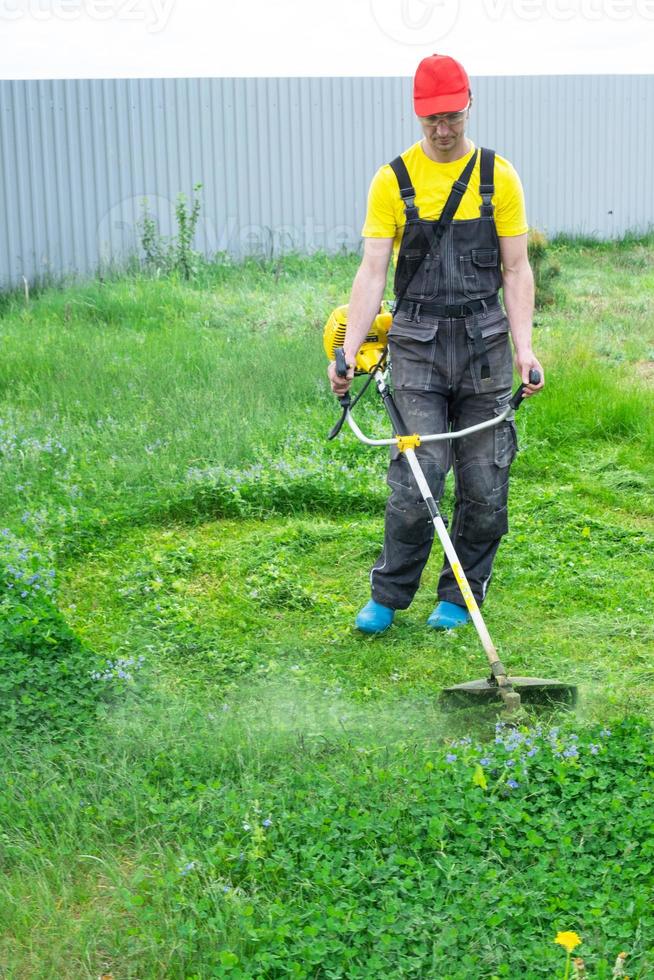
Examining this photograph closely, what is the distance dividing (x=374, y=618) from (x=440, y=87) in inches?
81.1

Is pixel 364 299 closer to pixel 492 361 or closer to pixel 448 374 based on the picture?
pixel 448 374

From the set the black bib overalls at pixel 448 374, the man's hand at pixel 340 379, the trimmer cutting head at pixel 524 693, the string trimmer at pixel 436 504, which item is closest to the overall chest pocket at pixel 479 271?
the black bib overalls at pixel 448 374

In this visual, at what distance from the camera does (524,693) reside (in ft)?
12.9

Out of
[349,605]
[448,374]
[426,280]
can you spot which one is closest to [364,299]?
[426,280]

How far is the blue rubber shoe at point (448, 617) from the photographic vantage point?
15.7ft

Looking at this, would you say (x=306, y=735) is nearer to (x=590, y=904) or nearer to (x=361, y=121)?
(x=590, y=904)

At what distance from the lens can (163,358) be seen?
8.30 metres

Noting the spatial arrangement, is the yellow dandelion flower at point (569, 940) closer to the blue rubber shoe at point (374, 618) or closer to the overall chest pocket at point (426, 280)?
the blue rubber shoe at point (374, 618)

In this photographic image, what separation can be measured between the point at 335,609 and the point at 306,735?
134 centimetres

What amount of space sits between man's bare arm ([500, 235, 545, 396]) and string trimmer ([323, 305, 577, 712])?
0.13 meters

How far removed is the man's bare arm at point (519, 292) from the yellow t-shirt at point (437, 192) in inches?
3.5

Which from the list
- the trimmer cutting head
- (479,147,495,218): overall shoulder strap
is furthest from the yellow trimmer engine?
the trimmer cutting head

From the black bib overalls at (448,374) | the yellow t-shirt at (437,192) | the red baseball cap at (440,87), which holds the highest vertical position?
the red baseball cap at (440,87)

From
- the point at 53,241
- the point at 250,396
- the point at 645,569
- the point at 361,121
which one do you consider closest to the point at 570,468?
the point at 645,569
